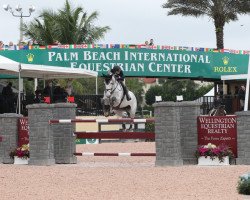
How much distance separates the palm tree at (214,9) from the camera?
4950cm

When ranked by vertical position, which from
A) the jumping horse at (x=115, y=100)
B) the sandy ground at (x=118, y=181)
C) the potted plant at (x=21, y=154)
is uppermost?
the jumping horse at (x=115, y=100)

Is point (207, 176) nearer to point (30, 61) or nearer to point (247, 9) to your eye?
point (30, 61)

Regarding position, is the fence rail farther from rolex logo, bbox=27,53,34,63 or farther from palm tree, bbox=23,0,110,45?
palm tree, bbox=23,0,110,45

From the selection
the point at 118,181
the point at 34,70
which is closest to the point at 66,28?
the point at 34,70

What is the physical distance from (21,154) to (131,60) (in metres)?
20.3

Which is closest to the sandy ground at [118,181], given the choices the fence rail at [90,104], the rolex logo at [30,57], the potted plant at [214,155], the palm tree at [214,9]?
→ the potted plant at [214,155]

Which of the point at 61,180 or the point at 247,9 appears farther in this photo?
the point at 247,9

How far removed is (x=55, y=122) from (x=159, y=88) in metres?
85.4

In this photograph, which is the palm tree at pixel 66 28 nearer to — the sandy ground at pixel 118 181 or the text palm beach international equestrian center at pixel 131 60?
the text palm beach international equestrian center at pixel 131 60

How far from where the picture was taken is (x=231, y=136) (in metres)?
19.1

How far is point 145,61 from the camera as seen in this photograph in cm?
4041

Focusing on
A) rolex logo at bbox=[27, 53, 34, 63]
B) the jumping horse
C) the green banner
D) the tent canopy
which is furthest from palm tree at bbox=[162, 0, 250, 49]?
the jumping horse

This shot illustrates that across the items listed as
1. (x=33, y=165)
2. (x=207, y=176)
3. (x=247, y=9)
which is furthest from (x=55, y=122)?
(x=247, y=9)

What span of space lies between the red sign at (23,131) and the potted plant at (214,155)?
445cm
